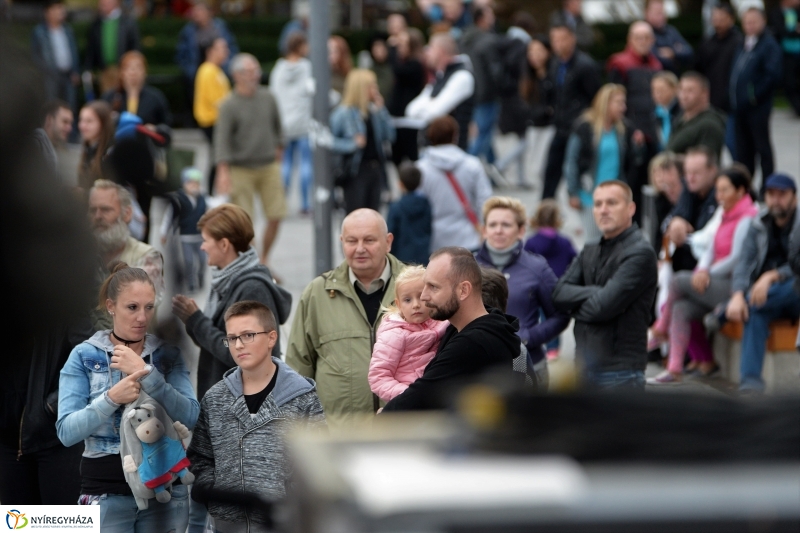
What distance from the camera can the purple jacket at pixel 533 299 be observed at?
22.3ft

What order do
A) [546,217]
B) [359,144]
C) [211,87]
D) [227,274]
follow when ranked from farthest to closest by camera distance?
[211,87], [359,144], [546,217], [227,274]

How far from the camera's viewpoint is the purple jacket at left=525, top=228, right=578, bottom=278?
8062mm

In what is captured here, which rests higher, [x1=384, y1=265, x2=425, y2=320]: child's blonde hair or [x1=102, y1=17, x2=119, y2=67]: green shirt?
[x1=102, y1=17, x2=119, y2=67]: green shirt

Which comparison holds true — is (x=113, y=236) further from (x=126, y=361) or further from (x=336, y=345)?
(x=126, y=361)

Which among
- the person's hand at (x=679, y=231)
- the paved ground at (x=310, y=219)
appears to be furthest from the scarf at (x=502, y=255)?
the person's hand at (x=679, y=231)

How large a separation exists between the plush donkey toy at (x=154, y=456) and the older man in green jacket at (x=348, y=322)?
95cm

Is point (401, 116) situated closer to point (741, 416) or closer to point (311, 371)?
point (311, 371)

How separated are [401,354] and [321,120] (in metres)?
3.71

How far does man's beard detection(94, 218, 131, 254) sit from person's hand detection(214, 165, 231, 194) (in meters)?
5.21

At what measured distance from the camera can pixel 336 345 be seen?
18.9 feet

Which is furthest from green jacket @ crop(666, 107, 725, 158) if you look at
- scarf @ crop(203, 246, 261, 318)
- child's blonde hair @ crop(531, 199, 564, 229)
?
scarf @ crop(203, 246, 261, 318)

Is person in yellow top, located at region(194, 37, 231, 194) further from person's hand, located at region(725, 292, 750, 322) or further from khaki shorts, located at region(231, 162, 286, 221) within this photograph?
person's hand, located at region(725, 292, 750, 322)

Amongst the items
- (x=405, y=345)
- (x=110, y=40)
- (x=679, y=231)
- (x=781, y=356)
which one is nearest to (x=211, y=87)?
(x=110, y=40)

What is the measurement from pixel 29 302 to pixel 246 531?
199 cm
